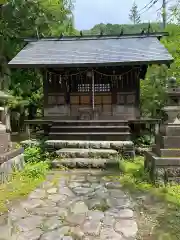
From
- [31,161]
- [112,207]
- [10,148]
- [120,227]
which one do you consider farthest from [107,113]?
[120,227]

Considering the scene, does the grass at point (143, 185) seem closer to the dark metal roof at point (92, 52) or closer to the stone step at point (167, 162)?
the stone step at point (167, 162)

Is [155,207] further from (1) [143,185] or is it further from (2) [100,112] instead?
(2) [100,112]

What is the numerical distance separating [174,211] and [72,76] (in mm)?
9161

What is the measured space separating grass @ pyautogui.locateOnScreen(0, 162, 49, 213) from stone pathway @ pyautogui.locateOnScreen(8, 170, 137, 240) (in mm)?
217

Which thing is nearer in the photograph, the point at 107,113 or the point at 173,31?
the point at 107,113

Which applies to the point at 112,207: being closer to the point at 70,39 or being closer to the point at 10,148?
the point at 10,148

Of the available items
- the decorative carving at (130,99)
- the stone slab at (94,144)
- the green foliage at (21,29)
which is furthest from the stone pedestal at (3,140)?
the green foliage at (21,29)

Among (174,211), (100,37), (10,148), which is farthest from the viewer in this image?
(100,37)

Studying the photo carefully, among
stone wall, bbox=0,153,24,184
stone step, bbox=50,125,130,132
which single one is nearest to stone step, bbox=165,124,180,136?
stone wall, bbox=0,153,24,184

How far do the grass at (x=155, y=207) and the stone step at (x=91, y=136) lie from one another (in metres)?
3.31

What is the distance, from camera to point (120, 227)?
3.76 meters

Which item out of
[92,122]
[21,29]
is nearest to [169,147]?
[92,122]

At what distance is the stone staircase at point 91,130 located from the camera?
10.4 metres

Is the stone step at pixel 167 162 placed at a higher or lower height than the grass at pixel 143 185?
higher
